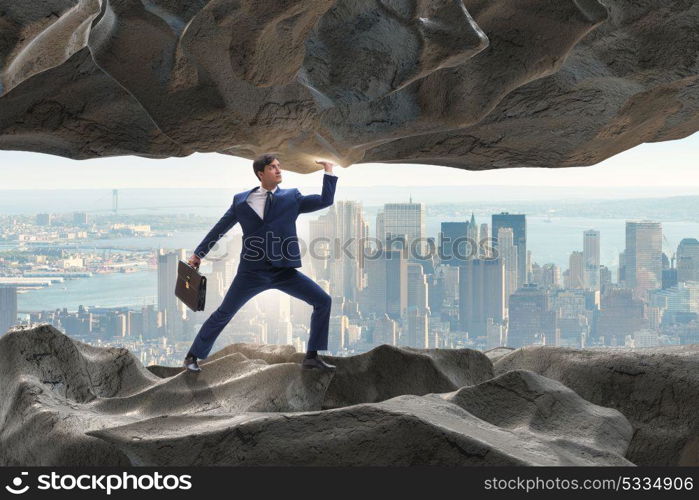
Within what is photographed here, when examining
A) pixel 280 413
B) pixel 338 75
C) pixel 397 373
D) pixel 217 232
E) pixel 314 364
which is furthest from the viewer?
pixel 397 373

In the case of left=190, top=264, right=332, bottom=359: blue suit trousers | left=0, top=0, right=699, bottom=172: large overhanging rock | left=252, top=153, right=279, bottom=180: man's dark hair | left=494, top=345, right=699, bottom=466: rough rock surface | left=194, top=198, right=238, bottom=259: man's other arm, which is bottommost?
left=494, top=345, right=699, bottom=466: rough rock surface

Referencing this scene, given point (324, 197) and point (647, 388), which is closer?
point (324, 197)

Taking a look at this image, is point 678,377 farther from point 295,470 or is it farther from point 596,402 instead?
point 295,470

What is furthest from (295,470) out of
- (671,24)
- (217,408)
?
(671,24)

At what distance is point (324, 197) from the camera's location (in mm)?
4500

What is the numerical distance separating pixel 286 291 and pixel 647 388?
2.06 metres

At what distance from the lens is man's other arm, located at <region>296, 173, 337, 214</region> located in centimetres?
450

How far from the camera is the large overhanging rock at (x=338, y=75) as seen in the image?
3.85 meters

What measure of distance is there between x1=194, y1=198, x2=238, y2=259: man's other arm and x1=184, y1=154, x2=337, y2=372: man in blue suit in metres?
0.08

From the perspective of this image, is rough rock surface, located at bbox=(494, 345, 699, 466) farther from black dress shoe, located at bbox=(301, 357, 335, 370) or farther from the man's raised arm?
the man's raised arm

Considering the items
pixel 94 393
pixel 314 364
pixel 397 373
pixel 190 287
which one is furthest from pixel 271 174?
pixel 94 393

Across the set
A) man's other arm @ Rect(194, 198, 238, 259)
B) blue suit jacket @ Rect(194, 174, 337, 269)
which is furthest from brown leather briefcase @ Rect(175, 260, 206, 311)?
blue suit jacket @ Rect(194, 174, 337, 269)

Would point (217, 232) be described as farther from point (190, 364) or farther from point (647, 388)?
point (647, 388)

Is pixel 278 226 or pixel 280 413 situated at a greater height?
pixel 278 226
